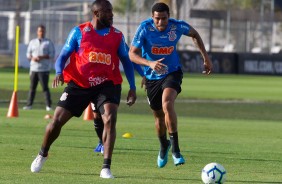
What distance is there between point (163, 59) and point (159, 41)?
0.35 meters

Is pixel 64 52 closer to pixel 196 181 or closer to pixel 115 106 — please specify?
pixel 115 106

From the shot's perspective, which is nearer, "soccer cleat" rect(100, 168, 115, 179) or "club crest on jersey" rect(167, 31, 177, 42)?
"soccer cleat" rect(100, 168, 115, 179)

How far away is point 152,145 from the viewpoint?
16391 millimetres

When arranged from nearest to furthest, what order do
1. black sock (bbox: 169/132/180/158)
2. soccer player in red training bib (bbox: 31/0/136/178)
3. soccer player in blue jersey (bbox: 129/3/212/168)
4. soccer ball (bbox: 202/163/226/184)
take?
soccer ball (bbox: 202/163/226/184)
soccer player in red training bib (bbox: 31/0/136/178)
black sock (bbox: 169/132/180/158)
soccer player in blue jersey (bbox: 129/3/212/168)

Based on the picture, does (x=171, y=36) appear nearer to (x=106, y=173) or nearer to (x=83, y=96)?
(x=83, y=96)

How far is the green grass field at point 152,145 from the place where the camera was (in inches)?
472

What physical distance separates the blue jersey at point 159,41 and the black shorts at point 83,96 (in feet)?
5.68

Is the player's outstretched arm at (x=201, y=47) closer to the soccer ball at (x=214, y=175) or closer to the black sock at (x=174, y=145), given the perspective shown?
the black sock at (x=174, y=145)

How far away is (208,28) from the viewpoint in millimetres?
58812

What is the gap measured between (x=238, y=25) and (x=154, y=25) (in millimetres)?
48706

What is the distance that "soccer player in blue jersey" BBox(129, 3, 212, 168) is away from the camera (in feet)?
43.8

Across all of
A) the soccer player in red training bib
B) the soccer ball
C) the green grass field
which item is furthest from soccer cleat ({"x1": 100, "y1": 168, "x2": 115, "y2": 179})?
the soccer ball

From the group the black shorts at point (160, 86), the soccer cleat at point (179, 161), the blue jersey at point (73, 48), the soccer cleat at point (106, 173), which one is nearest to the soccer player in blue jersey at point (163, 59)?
the black shorts at point (160, 86)

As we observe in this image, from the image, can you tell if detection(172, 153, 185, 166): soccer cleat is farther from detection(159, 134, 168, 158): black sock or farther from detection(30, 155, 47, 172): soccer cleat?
detection(30, 155, 47, 172): soccer cleat
